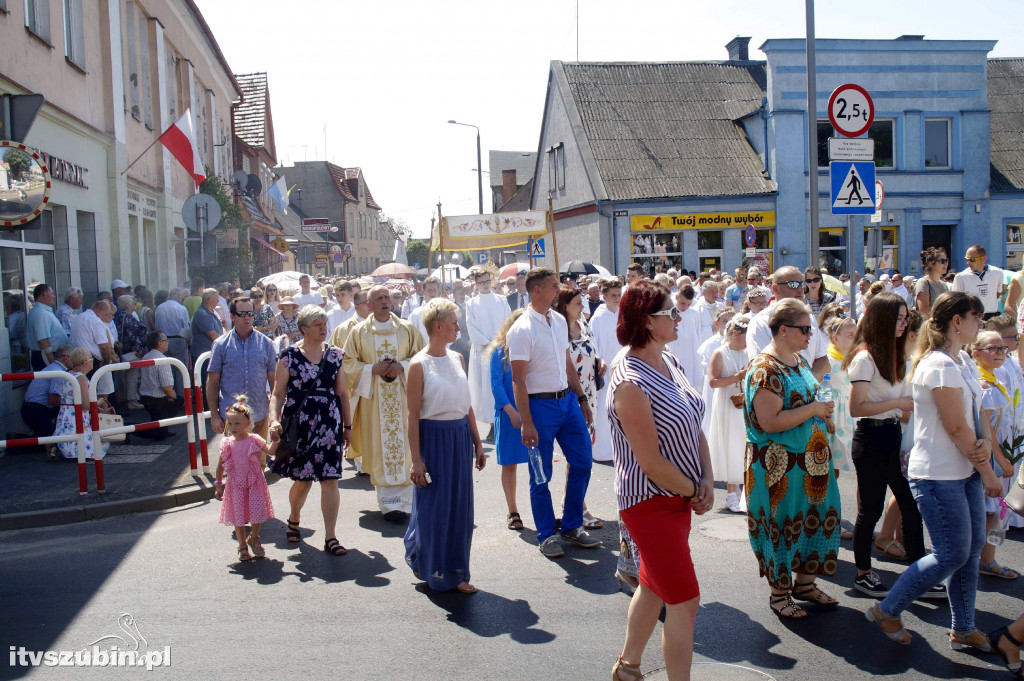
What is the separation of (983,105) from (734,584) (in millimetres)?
29526

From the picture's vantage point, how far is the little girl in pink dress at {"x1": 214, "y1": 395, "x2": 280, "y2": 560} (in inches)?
246

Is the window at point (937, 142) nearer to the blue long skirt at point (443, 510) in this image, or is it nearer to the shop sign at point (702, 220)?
the shop sign at point (702, 220)

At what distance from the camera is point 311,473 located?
6418mm

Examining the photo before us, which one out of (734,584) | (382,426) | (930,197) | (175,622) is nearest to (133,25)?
(382,426)

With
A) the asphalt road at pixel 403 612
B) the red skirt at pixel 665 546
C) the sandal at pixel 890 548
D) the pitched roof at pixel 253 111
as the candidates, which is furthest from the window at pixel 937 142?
the red skirt at pixel 665 546

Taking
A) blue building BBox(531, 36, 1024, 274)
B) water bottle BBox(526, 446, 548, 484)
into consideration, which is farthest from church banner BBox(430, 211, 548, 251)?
blue building BBox(531, 36, 1024, 274)

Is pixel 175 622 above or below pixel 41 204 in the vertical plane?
below

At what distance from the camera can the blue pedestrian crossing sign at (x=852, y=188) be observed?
9.13 meters

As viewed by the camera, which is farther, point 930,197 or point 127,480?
point 930,197

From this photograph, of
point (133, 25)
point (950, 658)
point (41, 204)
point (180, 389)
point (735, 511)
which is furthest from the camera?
point (133, 25)

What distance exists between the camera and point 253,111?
38.9 metres

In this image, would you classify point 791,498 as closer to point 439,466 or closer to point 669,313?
point 669,313

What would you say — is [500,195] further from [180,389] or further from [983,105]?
[180,389]

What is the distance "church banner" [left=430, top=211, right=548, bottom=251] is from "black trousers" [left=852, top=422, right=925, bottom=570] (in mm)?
8965
